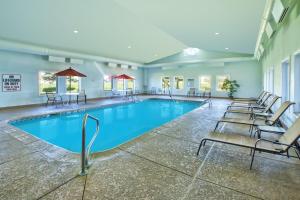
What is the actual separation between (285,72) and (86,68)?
1095 cm

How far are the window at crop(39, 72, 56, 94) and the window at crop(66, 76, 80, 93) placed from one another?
0.88 meters

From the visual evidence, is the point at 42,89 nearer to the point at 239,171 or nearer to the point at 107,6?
the point at 107,6

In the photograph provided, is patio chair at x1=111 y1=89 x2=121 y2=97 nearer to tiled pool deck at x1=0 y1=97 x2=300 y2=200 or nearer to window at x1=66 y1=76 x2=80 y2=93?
window at x1=66 y1=76 x2=80 y2=93

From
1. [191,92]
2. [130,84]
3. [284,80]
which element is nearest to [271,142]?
[284,80]

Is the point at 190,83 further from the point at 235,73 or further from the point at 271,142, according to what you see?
the point at 271,142

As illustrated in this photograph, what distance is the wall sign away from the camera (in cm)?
830

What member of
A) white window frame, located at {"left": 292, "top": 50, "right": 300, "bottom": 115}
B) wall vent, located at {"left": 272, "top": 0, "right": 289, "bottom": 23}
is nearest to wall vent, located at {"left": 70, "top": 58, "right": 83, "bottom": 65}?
wall vent, located at {"left": 272, "top": 0, "right": 289, "bottom": 23}

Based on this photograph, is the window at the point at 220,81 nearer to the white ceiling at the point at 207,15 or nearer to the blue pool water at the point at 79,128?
the white ceiling at the point at 207,15

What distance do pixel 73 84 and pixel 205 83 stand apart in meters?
10.3

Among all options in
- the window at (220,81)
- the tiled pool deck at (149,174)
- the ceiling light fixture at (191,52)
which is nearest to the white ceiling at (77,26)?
the ceiling light fixture at (191,52)

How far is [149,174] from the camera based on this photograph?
241 centimetres

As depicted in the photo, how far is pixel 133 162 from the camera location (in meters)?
2.77

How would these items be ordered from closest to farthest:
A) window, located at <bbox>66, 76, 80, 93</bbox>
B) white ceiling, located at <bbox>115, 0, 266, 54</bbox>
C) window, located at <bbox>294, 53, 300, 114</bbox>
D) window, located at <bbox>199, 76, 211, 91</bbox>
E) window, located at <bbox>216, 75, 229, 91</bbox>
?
window, located at <bbox>294, 53, 300, 114</bbox>, white ceiling, located at <bbox>115, 0, 266, 54</bbox>, window, located at <bbox>66, 76, 80, 93</bbox>, window, located at <bbox>216, 75, 229, 91</bbox>, window, located at <bbox>199, 76, 211, 91</bbox>

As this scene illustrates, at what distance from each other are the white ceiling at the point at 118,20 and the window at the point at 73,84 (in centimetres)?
267
